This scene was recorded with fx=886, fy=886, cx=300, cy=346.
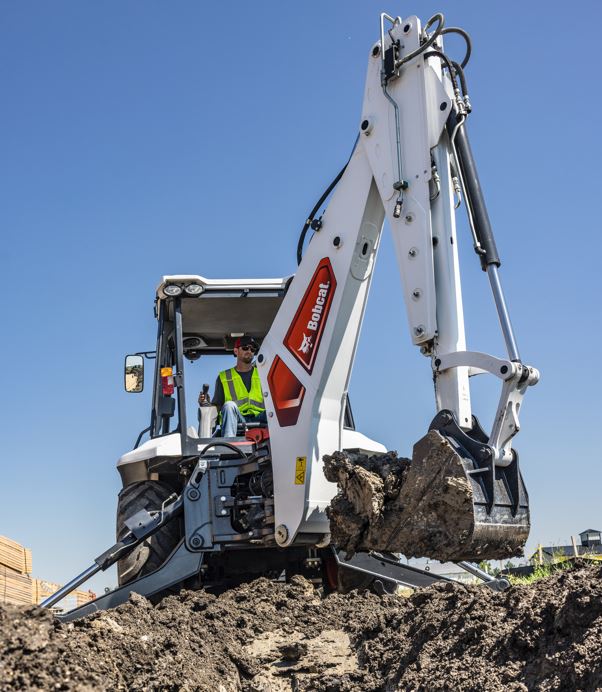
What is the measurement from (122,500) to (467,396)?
9.37 feet

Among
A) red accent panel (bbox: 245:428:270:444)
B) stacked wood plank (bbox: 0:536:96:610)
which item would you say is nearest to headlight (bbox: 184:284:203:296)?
red accent panel (bbox: 245:428:270:444)

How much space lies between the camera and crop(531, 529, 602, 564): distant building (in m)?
8.70

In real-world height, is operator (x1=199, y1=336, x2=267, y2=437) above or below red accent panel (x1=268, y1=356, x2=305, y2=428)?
above

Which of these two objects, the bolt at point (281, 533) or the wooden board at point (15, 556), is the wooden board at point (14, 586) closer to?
the wooden board at point (15, 556)

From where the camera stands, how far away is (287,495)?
5.39 meters

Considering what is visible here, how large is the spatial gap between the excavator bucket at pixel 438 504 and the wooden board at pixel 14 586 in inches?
195

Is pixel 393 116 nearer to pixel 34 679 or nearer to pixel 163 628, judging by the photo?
pixel 163 628

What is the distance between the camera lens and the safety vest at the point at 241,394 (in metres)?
6.73

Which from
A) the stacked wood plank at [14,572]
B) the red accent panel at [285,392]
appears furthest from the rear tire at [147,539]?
the stacked wood plank at [14,572]

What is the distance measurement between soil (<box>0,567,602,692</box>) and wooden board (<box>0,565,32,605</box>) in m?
3.82

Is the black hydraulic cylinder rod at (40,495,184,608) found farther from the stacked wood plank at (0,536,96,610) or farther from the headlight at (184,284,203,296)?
the stacked wood plank at (0,536,96,610)

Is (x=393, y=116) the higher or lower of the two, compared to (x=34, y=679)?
higher

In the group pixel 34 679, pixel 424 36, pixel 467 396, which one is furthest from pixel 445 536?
pixel 424 36

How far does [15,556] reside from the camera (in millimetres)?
9180
